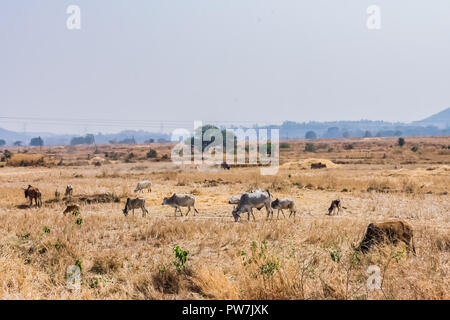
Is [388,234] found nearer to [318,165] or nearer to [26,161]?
[318,165]

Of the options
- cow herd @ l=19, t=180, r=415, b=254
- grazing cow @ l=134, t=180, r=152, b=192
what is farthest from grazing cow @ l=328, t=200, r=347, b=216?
grazing cow @ l=134, t=180, r=152, b=192

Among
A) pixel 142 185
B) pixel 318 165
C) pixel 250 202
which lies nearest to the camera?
pixel 250 202

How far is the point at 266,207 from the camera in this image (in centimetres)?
1680

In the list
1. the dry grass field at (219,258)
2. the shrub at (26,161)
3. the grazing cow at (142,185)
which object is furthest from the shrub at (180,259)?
the shrub at (26,161)

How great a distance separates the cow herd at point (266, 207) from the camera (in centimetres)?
995

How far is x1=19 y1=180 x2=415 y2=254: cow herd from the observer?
995cm

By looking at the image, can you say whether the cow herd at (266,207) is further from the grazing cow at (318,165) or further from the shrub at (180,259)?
the grazing cow at (318,165)

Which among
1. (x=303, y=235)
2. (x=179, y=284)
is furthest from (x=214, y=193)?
(x=179, y=284)

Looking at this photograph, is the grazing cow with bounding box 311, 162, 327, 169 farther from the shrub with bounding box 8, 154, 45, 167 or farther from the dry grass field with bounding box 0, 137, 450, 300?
the shrub with bounding box 8, 154, 45, 167

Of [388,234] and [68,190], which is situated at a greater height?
[388,234]

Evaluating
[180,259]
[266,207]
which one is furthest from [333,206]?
[180,259]

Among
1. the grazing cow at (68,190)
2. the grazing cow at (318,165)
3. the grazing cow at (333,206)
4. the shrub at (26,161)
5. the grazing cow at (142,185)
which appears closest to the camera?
the grazing cow at (333,206)

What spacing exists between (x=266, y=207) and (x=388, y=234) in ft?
23.5

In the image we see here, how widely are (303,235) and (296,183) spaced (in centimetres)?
1753
